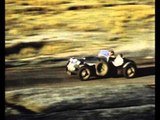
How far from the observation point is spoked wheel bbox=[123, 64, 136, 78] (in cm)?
529

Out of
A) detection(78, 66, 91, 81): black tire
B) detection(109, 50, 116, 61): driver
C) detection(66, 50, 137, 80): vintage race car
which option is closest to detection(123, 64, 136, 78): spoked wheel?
detection(66, 50, 137, 80): vintage race car

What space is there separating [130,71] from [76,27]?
3.04ft

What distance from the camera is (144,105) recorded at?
523 centimetres

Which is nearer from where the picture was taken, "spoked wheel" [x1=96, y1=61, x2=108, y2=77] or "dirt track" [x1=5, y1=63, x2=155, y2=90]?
"dirt track" [x1=5, y1=63, x2=155, y2=90]

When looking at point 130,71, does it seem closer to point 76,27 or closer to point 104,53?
point 104,53

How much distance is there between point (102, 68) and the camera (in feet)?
17.3

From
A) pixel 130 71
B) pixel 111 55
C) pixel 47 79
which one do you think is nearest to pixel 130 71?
pixel 130 71

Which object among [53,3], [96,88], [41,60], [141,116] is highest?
[53,3]

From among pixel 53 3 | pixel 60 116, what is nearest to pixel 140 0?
pixel 53 3

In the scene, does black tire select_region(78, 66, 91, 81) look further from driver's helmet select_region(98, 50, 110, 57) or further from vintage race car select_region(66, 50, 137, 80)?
driver's helmet select_region(98, 50, 110, 57)

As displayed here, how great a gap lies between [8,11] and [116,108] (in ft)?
6.14

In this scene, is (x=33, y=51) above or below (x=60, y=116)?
above
